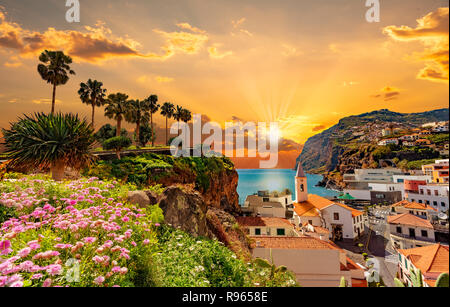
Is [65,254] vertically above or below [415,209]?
below

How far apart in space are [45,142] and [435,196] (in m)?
9.35

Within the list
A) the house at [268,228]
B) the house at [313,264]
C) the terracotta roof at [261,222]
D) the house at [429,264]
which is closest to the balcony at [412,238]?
the house at [429,264]

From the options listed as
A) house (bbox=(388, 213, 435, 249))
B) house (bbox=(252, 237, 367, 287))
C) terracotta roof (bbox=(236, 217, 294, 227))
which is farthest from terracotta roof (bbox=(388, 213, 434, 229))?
terracotta roof (bbox=(236, 217, 294, 227))

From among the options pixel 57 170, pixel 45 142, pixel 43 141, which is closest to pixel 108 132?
pixel 57 170

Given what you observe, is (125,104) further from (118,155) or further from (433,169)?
(433,169)

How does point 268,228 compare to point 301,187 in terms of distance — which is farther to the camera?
point 301,187

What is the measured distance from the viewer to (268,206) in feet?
76.1

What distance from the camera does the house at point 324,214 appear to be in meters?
12.6

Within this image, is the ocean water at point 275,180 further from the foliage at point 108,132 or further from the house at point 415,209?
the foliage at point 108,132

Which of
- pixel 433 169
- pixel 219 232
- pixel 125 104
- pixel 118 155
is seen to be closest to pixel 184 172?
pixel 118 155

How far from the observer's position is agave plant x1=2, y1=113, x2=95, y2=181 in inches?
235

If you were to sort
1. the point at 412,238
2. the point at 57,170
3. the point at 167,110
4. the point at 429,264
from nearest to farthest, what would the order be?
the point at 429,264
the point at 412,238
the point at 57,170
the point at 167,110

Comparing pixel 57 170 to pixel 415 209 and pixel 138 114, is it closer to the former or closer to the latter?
pixel 415 209

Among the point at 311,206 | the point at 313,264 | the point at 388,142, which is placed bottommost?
the point at 311,206
